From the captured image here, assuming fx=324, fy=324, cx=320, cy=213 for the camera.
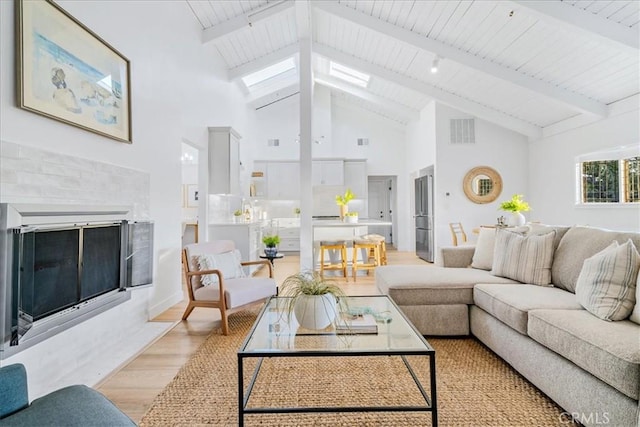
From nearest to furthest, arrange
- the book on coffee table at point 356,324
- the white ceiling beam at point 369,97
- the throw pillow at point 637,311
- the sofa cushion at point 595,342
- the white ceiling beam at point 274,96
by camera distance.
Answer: the sofa cushion at point 595,342 → the throw pillow at point 637,311 → the book on coffee table at point 356,324 → the white ceiling beam at point 369,97 → the white ceiling beam at point 274,96

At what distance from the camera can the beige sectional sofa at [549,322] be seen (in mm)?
1400

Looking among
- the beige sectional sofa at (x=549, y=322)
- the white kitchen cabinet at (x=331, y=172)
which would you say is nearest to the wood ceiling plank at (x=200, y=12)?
the beige sectional sofa at (x=549, y=322)

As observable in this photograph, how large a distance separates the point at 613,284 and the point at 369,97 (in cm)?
675

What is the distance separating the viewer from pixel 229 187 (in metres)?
5.34

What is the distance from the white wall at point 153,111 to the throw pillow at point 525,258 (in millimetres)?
3323

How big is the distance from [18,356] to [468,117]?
7205 millimetres

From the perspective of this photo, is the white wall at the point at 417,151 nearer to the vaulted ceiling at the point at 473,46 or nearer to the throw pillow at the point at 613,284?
the vaulted ceiling at the point at 473,46

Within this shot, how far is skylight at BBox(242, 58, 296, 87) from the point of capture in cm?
707

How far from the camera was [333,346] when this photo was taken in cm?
159

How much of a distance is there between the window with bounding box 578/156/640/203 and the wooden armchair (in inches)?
205

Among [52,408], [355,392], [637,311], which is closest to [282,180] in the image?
[355,392]

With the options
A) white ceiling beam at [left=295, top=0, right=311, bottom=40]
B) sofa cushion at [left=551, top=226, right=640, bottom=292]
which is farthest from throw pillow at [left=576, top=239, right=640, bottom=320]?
white ceiling beam at [left=295, top=0, right=311, bottom=40]

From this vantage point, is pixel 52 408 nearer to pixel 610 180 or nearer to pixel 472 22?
pixel 472 22

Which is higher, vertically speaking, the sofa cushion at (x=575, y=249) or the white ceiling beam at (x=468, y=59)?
the white ceiling beam at (x=468, y=59)
